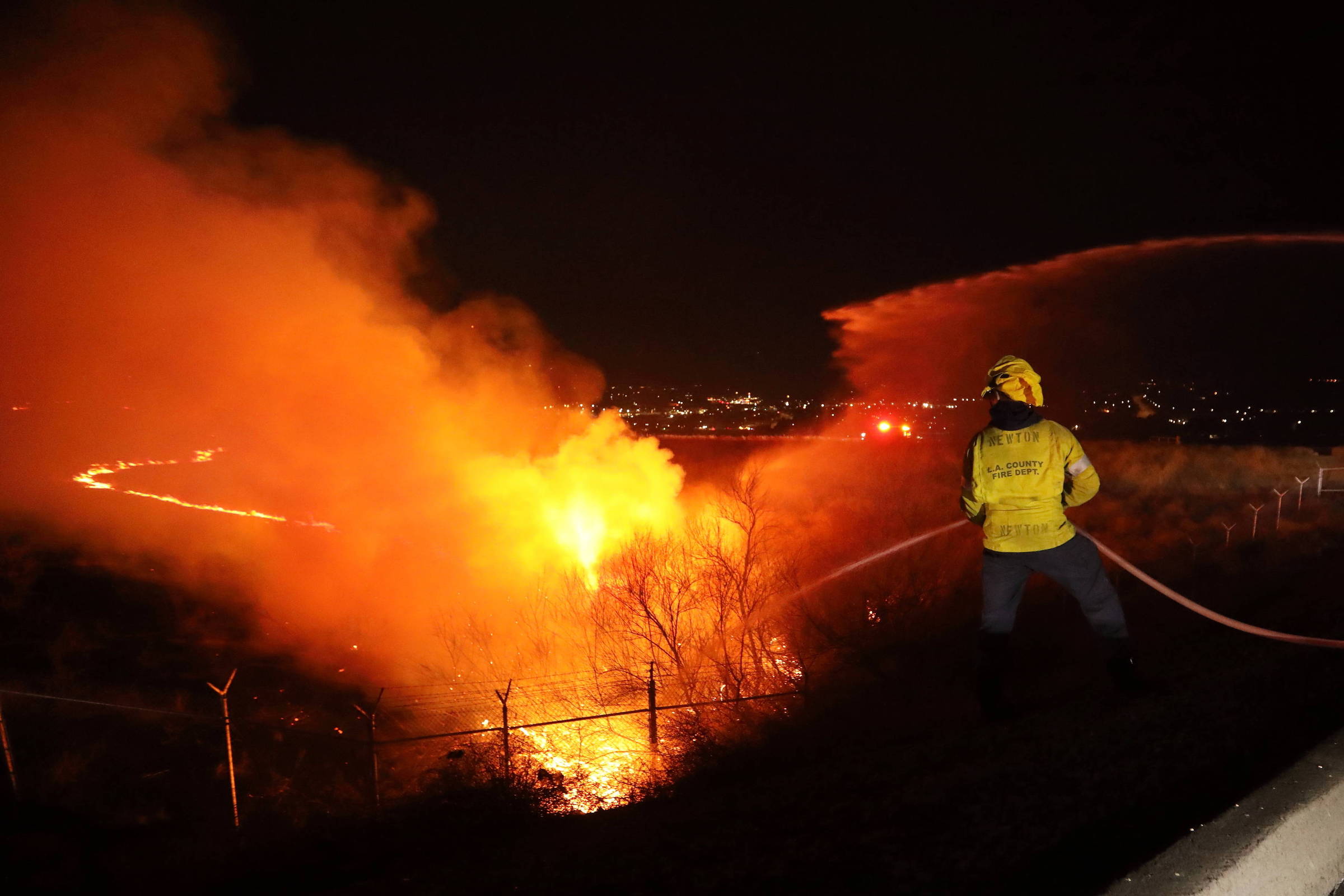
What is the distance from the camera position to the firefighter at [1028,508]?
4.23 m

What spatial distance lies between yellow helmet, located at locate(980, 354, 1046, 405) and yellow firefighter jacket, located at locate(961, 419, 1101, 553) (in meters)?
0.16

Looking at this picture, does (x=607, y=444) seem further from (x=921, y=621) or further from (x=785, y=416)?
(x=785, y=416)

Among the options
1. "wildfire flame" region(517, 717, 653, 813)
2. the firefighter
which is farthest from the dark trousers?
"wildfire flame" region(517, 717, 653, 813)

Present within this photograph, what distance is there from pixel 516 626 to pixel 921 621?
29.9 feet

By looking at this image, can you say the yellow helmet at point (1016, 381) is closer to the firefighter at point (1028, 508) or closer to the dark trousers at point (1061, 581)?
the firefighter at point (1028, 508)

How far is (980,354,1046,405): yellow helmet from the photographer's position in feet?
13.9

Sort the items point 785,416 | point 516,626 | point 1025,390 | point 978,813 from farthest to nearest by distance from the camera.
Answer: point 785,416 → point 516,626 → point 1025,390 → point 978,813

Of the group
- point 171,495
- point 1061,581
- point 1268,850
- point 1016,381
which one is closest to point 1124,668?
point 1061,581

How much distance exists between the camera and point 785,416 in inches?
1545

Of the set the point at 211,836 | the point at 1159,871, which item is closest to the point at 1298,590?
the point at 1159,871

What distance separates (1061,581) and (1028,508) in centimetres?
55

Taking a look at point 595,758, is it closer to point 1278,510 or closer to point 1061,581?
point 1061,581

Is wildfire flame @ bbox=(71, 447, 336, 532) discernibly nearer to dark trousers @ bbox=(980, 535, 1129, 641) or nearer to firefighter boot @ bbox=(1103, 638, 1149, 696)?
dark trousers @ bbox=(980, 535, 1129, 641)

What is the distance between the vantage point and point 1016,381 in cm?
425
